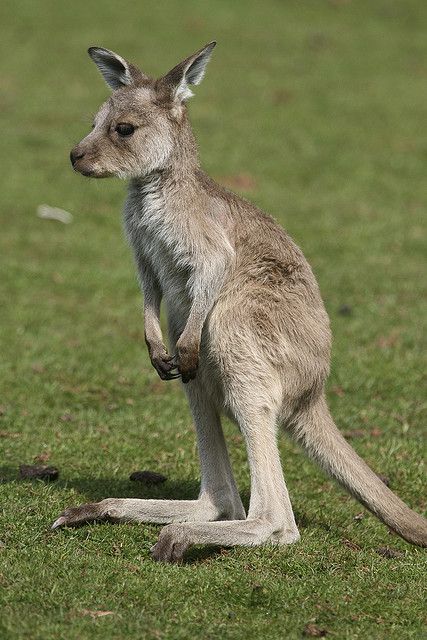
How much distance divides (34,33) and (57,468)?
14.5 metres

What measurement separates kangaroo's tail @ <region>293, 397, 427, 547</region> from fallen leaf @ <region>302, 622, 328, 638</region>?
1074 mm

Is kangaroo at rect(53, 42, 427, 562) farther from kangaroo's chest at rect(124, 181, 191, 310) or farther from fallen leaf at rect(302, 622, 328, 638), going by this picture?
fallen leaf at rect(302, 622, 328, 638)

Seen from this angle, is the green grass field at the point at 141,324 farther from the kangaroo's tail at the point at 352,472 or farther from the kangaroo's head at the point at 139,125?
the kangaroo's head at the point at 139,125

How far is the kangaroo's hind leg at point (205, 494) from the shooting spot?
5012 mm

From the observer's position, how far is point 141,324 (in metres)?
9.36

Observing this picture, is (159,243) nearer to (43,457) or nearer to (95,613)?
(43,457)

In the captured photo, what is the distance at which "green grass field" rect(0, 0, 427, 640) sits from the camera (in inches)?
168

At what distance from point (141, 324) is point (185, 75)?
176 inches

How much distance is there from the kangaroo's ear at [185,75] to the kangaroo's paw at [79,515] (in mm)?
2030

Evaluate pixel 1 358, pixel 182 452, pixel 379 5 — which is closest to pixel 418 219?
pixel 1 358

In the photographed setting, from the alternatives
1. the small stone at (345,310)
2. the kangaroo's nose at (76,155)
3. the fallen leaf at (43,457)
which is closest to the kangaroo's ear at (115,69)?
the kangaroo's nose at (76,155)

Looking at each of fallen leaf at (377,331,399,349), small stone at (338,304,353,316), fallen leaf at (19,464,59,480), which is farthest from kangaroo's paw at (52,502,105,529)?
small stone at (338,304,353,316)

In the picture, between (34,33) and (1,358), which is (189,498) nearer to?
(1,358)

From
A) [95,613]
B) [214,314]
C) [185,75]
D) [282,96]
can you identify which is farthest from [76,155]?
[282,96]
